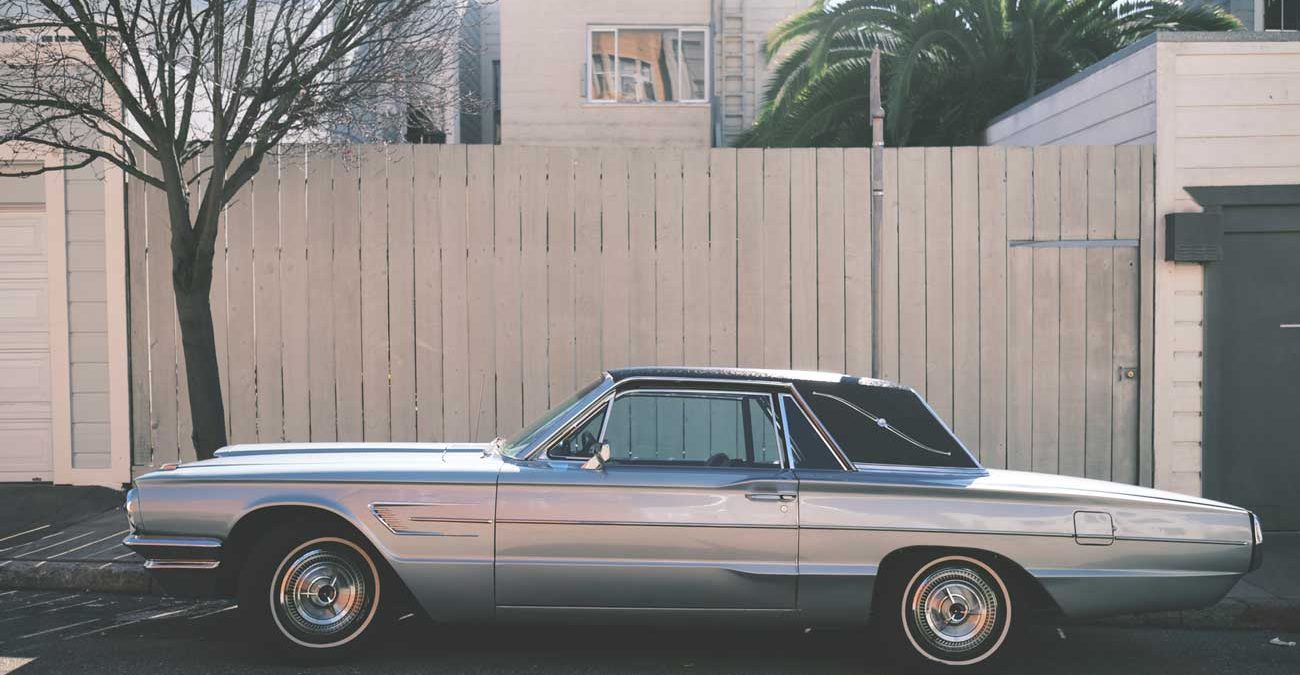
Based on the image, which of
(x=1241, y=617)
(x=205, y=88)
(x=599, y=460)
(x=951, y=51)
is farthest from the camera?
(x=951, y=51)

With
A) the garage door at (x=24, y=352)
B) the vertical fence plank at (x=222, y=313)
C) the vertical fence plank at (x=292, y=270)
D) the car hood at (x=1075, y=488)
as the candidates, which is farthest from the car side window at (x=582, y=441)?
the garage door at (x=24, y=352)

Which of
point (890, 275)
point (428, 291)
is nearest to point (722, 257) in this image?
point (890, 275)

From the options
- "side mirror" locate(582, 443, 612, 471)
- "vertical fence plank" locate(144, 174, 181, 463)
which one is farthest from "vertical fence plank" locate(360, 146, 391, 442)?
"side mirror" locate(582, 443, 612, 471)

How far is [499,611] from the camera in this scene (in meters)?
5.14

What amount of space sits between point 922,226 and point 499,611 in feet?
16.6

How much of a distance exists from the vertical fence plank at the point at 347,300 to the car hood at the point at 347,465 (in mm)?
2847

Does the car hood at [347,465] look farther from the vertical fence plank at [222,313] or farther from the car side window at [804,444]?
the vertical fence plank at [222,313]

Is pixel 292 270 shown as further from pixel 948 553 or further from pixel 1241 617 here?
pixel 1241 617

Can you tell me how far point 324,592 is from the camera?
518 centimetres

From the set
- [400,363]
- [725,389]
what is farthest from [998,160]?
[400,363]

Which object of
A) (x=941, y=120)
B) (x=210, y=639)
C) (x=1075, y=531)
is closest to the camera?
(x=1075, y=531)

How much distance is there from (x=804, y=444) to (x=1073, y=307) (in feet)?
14.3

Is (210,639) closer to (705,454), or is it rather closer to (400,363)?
(705,454)

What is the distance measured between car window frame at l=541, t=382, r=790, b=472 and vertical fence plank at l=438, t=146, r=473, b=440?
3.57m
